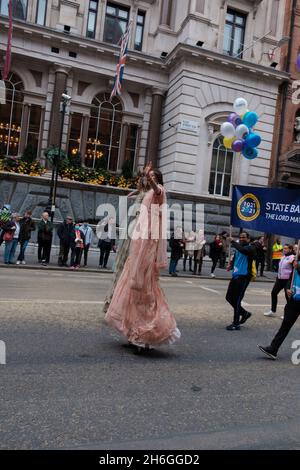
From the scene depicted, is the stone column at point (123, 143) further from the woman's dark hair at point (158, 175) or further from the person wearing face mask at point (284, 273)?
the woman's dark hair at point (158, 175)

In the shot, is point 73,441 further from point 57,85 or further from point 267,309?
point 57,85

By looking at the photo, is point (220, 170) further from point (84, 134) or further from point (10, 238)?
point (10, 238)

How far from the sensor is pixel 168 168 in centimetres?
2375

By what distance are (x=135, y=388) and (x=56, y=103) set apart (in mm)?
20981

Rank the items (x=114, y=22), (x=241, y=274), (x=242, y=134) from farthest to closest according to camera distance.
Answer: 1. (x=114, y=22)
2. (x=242, y=134)
3. (x=241, y=274)

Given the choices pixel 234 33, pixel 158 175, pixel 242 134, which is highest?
pixel 234 33

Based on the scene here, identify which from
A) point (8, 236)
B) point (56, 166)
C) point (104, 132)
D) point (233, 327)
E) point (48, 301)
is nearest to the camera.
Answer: point (233, 327)

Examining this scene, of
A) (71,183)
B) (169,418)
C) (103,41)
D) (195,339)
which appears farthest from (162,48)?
(169,418)

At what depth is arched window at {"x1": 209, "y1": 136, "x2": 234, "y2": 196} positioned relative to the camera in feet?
80.0

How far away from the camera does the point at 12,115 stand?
23.6 m

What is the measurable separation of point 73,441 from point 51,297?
6245mm

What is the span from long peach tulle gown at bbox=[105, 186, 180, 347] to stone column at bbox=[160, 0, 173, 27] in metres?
21.7

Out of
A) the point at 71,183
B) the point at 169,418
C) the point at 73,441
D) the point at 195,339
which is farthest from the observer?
the point at 71,183

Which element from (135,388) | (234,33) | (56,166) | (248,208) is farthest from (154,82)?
(135,388)
